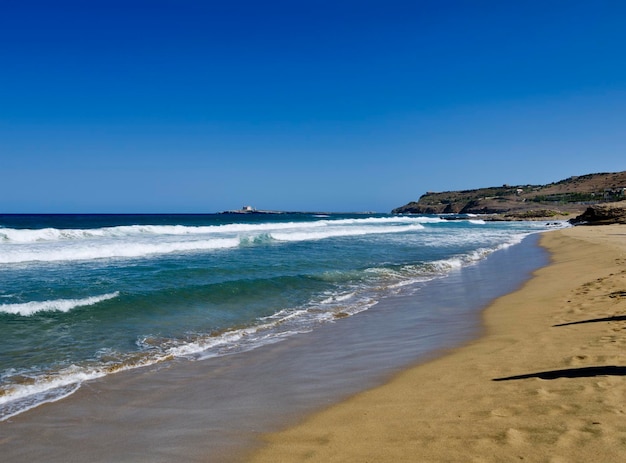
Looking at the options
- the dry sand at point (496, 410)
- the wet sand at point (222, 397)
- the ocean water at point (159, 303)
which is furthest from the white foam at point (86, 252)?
the dry sand at point (496, 410)

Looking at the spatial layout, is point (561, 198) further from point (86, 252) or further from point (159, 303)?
point (159, 303)

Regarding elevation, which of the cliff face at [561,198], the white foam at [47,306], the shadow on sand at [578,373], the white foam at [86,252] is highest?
the cliff face at [561,198]

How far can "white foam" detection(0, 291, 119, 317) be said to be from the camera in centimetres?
960

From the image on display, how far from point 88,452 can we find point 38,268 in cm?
1612

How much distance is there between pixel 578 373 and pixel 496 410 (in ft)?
4.62

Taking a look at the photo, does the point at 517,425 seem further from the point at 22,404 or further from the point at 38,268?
the point at 38,268

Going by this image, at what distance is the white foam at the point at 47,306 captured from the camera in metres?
9.60

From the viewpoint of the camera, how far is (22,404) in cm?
510

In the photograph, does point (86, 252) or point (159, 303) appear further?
point (86, 252)

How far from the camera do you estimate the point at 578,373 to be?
476 cm

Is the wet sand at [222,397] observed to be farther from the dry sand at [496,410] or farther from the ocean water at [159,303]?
the ocean water at [159,303]

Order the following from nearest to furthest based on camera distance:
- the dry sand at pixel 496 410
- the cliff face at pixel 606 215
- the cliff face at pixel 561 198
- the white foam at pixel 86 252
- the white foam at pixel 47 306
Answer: the dry sand at pixel 496 410
the white foam at pixel 47 306
the white foam at pixel 86 252
the cliff face at pixel 606 215
the cliff face at pixel 561 198

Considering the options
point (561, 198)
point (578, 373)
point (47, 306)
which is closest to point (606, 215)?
point (578, 373)

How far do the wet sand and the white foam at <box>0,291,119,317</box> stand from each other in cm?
493
